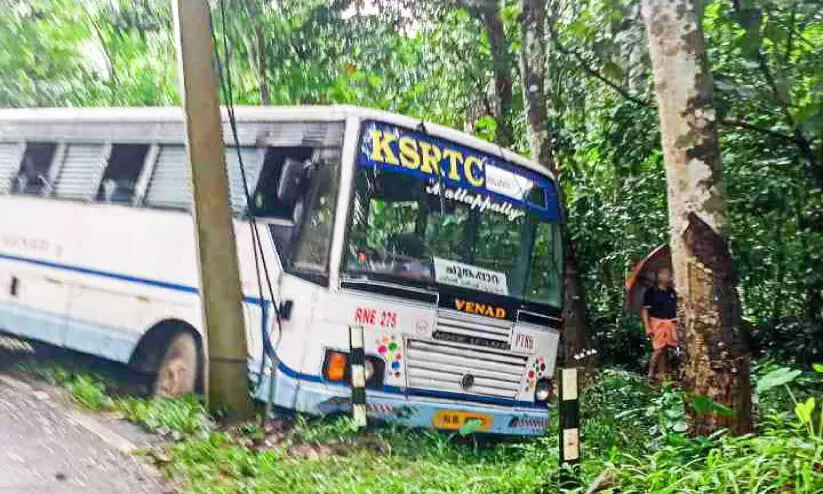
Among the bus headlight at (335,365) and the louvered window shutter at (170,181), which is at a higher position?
the louvered window shutter at (170,181)

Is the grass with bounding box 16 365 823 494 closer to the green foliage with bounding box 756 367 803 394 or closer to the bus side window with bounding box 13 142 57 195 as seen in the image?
the green foliage with bounding box 756 367 803 394

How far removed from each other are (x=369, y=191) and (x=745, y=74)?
3.75 meters

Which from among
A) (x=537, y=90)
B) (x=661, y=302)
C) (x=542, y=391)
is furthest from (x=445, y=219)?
(x=661, y=302)

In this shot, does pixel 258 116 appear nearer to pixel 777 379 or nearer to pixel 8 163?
pixel 8 163

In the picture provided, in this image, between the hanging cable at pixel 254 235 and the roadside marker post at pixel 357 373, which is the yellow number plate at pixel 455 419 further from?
the hanging cable at pixel 254 235

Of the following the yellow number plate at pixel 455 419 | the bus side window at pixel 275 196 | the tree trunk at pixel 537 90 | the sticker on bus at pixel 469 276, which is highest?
the tree trunk at pixel 537 90

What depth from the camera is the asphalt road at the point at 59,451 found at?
4090mm

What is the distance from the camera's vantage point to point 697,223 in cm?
391

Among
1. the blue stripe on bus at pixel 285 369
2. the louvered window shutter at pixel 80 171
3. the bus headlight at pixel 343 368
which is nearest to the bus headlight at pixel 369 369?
the bus headlight at pixel 343 368

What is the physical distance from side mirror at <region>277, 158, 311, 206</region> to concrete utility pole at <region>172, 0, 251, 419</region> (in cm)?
38

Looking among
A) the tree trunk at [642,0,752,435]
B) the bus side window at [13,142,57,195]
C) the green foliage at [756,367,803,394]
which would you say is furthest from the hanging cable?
the green foliage at [756,367,803,394]

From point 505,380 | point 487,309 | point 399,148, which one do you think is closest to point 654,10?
point 399,148

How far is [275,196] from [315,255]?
491mm

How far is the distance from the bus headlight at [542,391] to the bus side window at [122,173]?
315 centimetres
